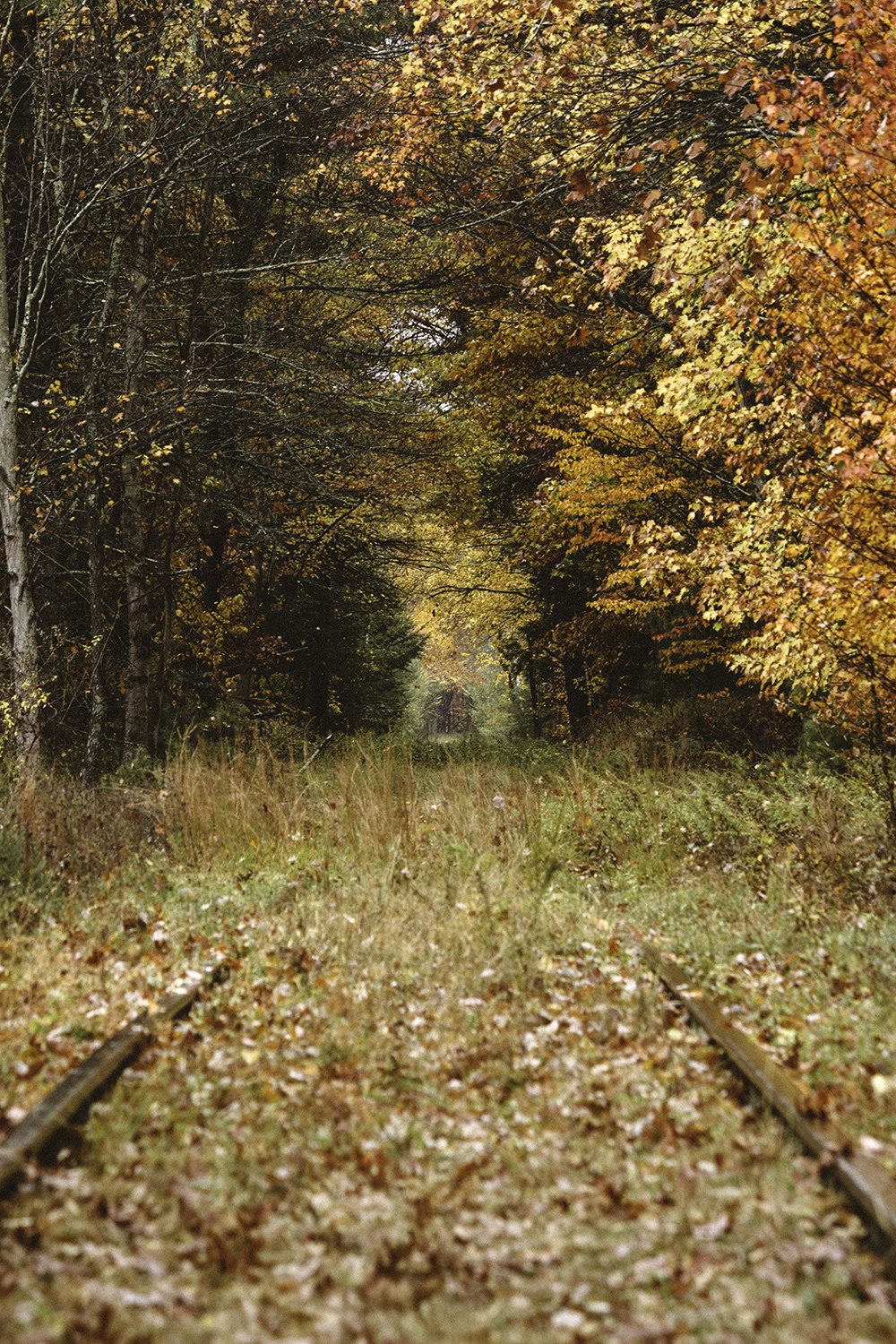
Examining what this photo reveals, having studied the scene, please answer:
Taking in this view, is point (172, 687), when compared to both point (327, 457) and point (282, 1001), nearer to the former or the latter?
point (327, 457)

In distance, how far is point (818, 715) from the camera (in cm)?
839

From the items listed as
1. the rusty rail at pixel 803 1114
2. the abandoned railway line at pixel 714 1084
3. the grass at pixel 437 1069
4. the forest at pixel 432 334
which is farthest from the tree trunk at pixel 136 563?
the rusty rail at pixel 803 1114

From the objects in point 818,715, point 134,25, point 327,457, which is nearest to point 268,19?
point 134,25

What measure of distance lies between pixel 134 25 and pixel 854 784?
12.4 meters

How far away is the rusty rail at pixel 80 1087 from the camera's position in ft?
11.2

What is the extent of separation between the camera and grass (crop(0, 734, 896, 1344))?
293cm

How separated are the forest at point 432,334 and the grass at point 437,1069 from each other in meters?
2.32

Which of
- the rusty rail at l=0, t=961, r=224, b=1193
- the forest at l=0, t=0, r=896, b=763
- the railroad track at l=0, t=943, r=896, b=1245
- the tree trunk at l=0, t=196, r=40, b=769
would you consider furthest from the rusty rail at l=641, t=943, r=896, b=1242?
the tree trunk at l=0, t=196, r=40, b=769

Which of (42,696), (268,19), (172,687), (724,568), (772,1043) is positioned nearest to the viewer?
(772,1043)

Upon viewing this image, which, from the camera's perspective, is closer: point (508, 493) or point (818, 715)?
point (818, 715)

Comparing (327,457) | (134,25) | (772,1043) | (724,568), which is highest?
(134,25)

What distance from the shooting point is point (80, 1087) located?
12.8 ft

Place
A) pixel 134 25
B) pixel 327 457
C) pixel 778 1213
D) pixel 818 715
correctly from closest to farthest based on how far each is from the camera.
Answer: pixel 778 1213
pixel 818 715
pixel 134 25
pixel 327 457

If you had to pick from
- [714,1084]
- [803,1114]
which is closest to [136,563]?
[714,1084]
